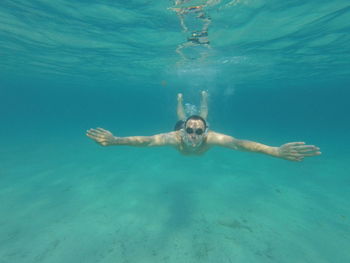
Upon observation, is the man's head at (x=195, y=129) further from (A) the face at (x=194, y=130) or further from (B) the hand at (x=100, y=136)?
(B) the hand at (x=100, y=136)

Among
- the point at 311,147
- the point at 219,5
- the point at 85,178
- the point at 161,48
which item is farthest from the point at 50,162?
the point at 311,147

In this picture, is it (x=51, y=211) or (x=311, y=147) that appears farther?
(x=51, y=211)

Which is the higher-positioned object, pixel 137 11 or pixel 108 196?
pixel 137 11

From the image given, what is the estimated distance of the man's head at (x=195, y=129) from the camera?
6996mm

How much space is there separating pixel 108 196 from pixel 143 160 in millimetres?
7076

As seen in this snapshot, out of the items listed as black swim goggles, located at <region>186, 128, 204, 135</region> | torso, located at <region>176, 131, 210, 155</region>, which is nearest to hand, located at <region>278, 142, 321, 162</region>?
black swim goggles, located at <region>186, 128, 204, 135</region>

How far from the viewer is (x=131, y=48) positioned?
20078mm

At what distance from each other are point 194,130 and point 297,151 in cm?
305

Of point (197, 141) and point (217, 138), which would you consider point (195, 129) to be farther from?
point (217, 138)

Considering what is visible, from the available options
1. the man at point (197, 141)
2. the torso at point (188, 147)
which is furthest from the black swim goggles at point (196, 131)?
the torso at point (188, 147)

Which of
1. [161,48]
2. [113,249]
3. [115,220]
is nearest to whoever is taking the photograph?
[113,249]

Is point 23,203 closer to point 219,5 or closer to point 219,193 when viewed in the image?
point 219,193

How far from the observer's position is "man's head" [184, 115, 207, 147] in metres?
7.00

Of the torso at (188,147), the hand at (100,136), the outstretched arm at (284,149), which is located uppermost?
the hand at (100,136)
